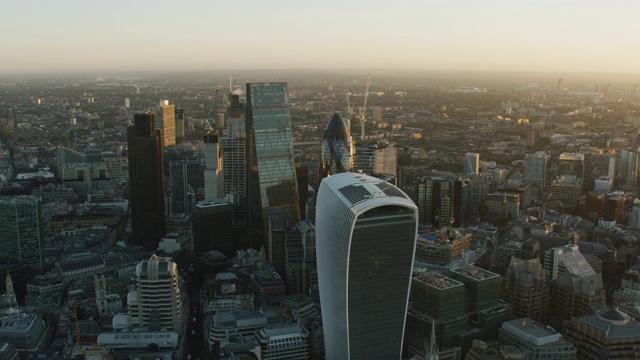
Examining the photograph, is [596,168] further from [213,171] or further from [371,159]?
[213,171]

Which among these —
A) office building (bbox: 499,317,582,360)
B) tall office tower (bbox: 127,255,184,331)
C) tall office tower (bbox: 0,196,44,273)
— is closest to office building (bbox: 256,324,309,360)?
tall office tower (bbox: 127,255,184,331)

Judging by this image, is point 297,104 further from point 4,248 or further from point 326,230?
point 326,230

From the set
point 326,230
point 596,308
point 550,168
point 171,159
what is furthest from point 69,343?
point 550,168

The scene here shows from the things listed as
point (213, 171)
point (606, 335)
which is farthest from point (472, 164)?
point (606, 335)

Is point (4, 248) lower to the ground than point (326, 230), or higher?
lower

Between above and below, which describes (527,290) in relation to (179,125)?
below

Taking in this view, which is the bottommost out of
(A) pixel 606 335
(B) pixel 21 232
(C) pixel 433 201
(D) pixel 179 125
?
(A) pixel 606 335
